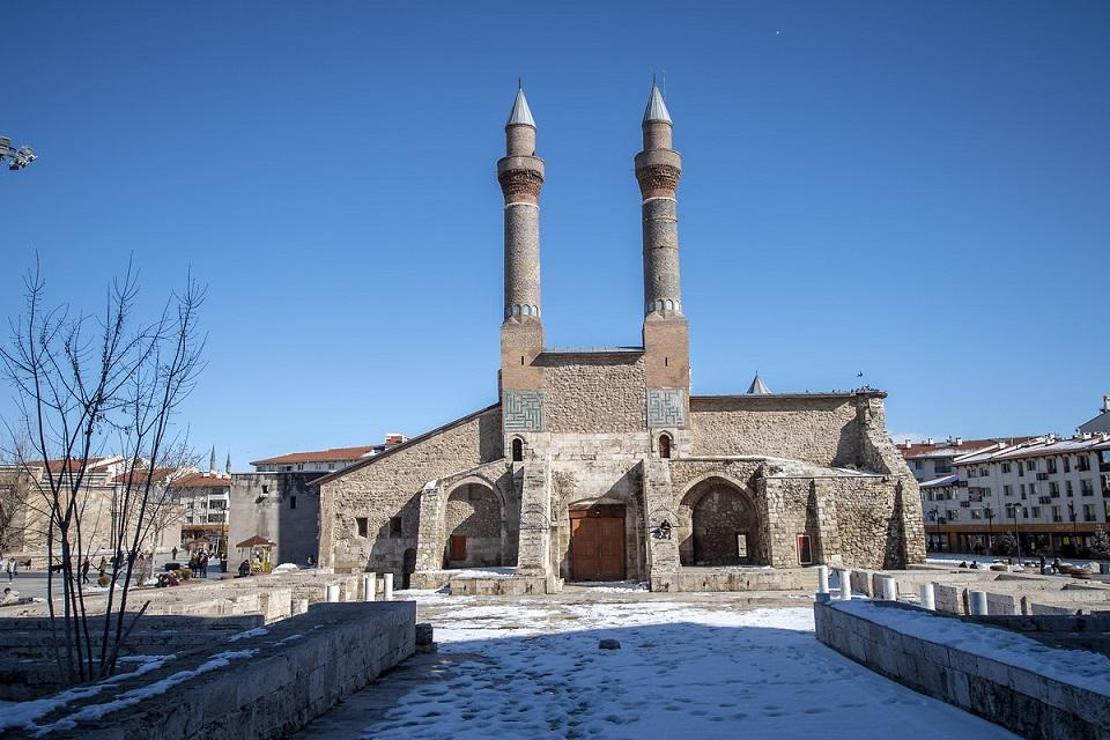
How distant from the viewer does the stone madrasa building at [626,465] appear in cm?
2564

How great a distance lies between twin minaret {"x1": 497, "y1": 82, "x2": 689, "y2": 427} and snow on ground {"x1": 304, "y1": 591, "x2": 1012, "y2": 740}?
1652cm

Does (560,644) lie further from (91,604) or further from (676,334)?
(676,334)

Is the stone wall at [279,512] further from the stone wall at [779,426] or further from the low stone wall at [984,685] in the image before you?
the low stone wall at [984,685]

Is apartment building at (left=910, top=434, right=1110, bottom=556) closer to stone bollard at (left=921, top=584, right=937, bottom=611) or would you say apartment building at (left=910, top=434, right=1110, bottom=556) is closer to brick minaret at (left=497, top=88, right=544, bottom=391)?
brick minaret at (left=497, top=88, right=544, bottom=391)

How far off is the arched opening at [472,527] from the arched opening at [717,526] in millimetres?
6157

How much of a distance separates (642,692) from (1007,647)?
9.92 feet

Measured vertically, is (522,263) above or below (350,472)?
above

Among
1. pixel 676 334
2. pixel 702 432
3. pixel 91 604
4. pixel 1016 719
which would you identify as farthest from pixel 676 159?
pixel 1016 719

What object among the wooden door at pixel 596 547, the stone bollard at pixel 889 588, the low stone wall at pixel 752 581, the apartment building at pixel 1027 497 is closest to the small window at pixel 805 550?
the wooden door at pixel 596 547

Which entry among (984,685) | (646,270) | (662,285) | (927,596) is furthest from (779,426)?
(984,685)

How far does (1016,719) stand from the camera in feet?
18.0

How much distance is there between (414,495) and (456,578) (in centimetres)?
866

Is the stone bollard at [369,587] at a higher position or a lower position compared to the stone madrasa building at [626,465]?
lower

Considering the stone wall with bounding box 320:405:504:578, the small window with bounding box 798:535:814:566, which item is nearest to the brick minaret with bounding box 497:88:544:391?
the stone wall with bounding box 320:405:504:578
